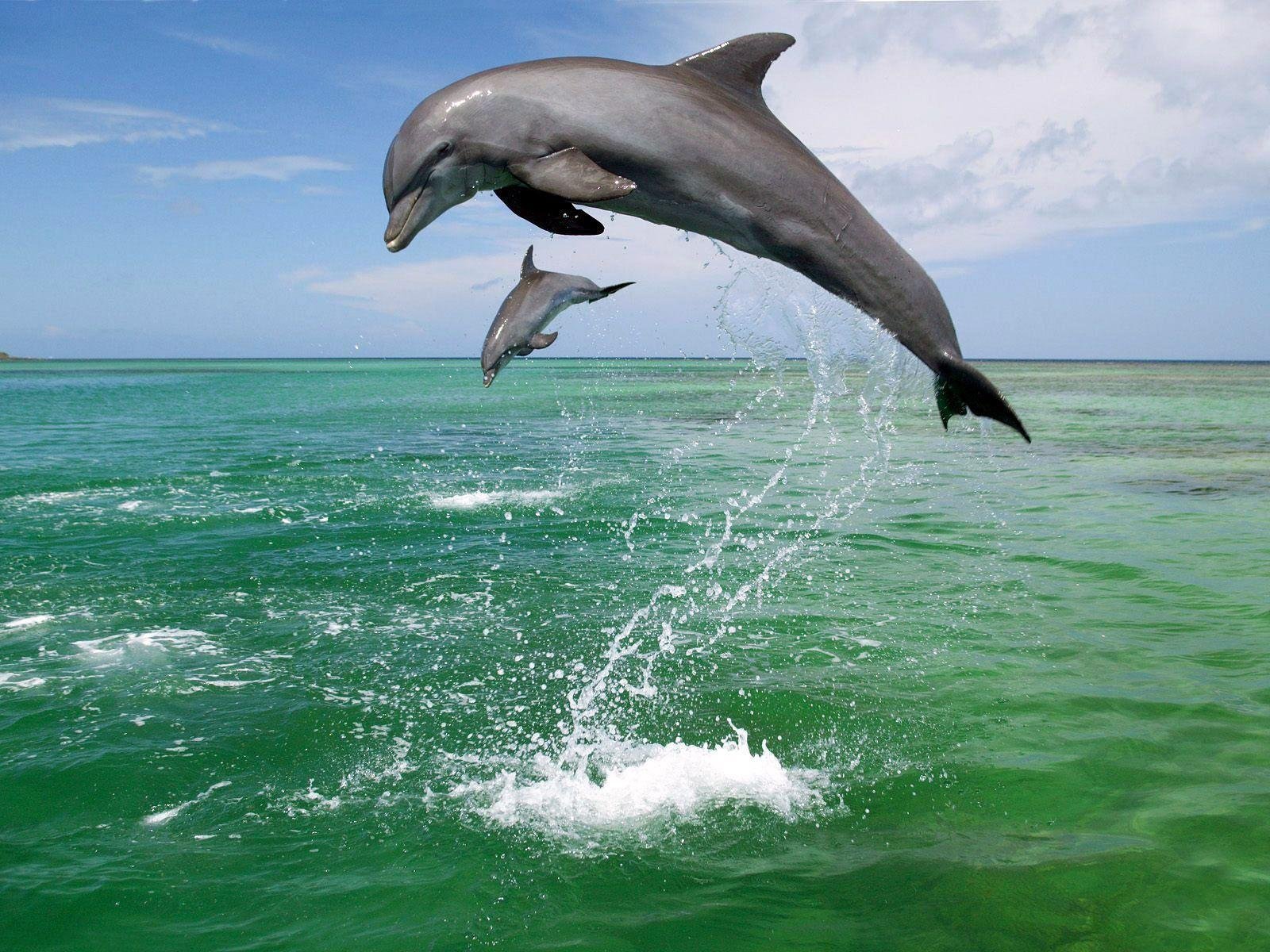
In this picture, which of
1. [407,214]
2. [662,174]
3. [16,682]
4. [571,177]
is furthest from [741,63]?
[16,682]

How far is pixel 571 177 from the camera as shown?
365 cm

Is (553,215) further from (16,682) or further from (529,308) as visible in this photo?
(16,682)

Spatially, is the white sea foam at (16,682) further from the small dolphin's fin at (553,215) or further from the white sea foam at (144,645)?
the small dolphin's fin at (553,215)

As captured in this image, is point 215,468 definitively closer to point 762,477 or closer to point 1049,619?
point 762,477

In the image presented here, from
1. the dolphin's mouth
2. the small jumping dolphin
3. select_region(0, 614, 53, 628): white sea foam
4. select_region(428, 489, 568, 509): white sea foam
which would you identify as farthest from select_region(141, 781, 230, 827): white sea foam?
select_region(428, 489, 568, 509): white sea foam

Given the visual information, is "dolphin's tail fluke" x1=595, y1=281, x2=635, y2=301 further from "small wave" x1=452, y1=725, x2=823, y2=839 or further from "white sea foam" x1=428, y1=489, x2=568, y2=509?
"white sea foam" x1=428, y1=489, x2=568, y2=509

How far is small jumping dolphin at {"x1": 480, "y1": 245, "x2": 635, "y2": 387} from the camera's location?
18.2 ft

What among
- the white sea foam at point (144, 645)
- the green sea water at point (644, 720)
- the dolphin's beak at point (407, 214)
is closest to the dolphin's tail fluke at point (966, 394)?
the green sea water at point (644, 720)

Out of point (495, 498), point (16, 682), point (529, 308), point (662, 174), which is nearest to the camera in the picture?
point (662, 174)

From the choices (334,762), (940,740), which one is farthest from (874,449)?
(334,762)

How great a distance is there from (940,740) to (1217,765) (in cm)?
173

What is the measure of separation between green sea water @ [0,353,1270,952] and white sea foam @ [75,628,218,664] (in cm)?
4

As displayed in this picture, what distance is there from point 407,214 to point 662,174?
107 centimetres

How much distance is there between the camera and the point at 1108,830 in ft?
17.9
